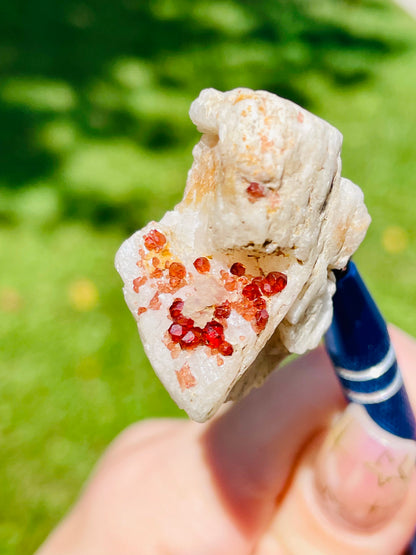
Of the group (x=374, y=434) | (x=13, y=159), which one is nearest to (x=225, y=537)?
(x=374, y=434)

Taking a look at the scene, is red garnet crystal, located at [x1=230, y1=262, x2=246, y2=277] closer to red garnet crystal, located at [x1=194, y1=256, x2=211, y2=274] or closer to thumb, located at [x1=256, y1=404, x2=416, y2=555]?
red garnet crystal, located at [x1=194, y1=256, x2=211, y2=274]

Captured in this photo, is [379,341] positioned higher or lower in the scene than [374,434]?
higher

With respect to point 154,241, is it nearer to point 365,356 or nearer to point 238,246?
point 238,246

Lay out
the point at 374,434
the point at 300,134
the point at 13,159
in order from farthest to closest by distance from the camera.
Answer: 1. the point at 13,159
2. the point at 374,434
3. the point at 300,134

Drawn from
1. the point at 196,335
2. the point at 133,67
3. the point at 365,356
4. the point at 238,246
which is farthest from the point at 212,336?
the point at 133,67

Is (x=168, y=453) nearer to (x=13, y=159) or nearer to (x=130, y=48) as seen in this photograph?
(x=13, y=159)

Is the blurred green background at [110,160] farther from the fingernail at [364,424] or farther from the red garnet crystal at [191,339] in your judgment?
the red garnet crystal at [191,339]

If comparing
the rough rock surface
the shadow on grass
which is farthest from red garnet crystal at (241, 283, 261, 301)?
the shadow on grass
